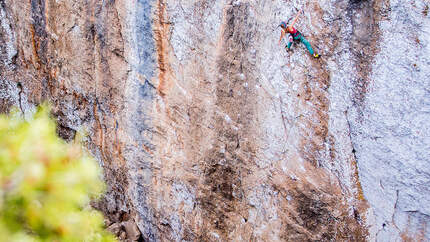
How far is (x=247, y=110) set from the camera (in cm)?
440

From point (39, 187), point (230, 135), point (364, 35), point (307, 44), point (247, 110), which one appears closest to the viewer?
point (39, 187)

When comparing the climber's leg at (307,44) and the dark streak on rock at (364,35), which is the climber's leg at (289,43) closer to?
the climber's leg at (307,44)

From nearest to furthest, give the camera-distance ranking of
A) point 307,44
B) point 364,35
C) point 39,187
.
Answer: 1. point 39,187
2. point 364,35
3. point 307,44

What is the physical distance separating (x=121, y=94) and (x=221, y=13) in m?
2.24

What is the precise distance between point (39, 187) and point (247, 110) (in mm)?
3039

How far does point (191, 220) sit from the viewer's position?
5.37 metres

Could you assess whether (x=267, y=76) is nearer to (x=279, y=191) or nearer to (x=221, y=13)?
(x=221, y=13)

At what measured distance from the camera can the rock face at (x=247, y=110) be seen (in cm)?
361

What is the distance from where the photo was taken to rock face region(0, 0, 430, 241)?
11.8 ft

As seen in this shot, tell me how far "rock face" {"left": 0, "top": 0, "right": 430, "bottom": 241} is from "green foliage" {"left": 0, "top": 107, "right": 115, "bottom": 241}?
2.80 meters

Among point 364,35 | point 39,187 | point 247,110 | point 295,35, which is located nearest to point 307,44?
point 295,35

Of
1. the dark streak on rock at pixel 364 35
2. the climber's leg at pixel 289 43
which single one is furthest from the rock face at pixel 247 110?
the climber's leg at pixel 289 43

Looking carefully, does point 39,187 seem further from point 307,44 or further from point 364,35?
point 364,35

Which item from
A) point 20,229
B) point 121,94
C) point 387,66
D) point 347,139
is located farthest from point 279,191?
point 20,229
